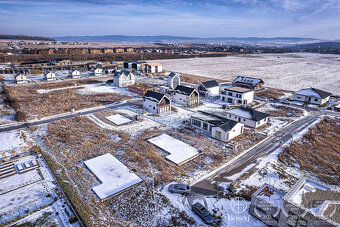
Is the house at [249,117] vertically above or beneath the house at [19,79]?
beneath

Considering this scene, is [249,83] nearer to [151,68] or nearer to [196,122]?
[196,122]

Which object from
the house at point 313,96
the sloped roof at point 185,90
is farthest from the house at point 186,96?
the house at point 313,96

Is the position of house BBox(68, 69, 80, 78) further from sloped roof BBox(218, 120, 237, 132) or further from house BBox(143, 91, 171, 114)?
sloped roof BBox(218, 120, 237, 132)

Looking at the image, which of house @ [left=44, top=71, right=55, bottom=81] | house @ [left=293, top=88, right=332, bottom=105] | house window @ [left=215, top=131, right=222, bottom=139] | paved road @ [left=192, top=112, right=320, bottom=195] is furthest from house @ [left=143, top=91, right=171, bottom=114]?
house @ [left=44, top=71, right=55, bottom=81]

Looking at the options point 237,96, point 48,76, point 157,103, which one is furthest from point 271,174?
point 48,76

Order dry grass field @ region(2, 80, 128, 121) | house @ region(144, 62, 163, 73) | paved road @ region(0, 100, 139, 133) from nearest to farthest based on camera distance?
paved road @ region(0, 100, 139, 133) < dry grass field @ region(2, 80, 128, 121) < house @ region(144, 62, 163, 73)

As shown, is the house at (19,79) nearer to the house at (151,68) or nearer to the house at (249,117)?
the house at (151,68)

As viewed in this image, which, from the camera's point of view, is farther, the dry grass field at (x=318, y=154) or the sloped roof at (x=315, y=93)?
the sloped roof at (x=315, y=93)
